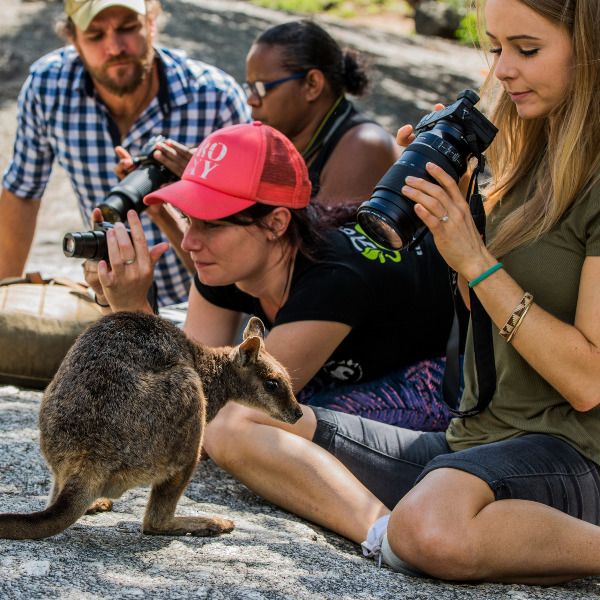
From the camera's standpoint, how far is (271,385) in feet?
12.5

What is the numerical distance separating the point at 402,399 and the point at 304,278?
0.67 m

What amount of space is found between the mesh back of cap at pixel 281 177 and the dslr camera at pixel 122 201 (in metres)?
0.65

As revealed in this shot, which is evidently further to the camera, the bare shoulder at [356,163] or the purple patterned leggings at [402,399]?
the bare shoulder at [356,163]

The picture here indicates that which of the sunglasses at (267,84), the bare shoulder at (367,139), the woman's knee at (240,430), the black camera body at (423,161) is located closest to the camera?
the black camera body at (423,161)

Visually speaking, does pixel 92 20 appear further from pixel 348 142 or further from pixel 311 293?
pixel 311 293

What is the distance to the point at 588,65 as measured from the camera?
10.7 ft

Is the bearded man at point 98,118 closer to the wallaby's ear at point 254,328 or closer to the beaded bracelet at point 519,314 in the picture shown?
the wallaby's ear at point 254,328

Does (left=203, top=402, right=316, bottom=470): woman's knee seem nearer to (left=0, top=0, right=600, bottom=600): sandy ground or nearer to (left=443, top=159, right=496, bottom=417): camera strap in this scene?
(left=0, top=0, right=600, bottom=600): sandy ground

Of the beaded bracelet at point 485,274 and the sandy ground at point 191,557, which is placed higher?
the beaded bracelet at point 485,274

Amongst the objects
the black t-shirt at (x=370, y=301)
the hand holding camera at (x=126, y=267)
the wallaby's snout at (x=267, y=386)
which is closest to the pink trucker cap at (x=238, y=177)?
the hand holding camera at (x=126, y=267)

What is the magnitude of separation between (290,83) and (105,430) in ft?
9.89

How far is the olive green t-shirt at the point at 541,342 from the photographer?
11.1 feet

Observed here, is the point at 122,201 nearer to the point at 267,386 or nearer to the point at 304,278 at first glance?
the point at 304,278

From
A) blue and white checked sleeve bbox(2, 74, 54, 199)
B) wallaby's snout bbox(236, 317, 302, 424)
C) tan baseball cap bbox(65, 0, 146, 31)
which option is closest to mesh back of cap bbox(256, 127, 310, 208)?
wallaby's snout bbox(236, 317, 302, 424)
